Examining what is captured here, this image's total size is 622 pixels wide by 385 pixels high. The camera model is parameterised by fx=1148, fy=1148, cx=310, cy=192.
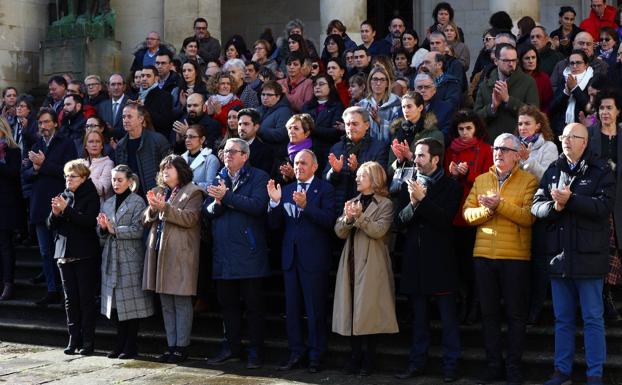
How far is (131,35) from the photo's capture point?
18.1 m

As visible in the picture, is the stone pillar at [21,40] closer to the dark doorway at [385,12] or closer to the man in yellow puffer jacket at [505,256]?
the dark doorway at [385,12]

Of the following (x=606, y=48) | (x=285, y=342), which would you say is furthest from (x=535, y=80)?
(x=285, y=342)

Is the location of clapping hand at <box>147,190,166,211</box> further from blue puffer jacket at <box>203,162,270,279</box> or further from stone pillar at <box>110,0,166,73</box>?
stone pillar at <box>110,0,166,73</box>

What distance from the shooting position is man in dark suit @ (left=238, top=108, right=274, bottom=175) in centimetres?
1127

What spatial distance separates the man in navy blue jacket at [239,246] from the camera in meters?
10.5

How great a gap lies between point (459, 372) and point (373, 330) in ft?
2.66

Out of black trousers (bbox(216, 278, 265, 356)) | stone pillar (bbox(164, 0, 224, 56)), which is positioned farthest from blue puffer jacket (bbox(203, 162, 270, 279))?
stone pillar (bbox(164, 0, 224, 56))

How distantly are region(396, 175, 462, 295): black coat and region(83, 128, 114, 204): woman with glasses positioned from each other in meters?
3.56

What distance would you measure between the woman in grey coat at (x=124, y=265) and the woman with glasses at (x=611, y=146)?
431 cm

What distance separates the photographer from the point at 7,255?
12.9 metres

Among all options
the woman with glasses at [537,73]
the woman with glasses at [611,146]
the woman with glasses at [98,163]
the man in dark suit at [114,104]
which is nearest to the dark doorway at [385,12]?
the man in dark suit at [114,104]

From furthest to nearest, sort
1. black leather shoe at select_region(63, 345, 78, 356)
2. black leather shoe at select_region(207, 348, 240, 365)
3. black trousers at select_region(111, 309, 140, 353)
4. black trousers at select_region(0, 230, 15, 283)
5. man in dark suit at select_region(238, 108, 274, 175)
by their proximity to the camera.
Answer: black trousers at select_region(0, 230, 15, 283)
black leather shoe at select_region(63, 345, 78, 356)
man in dark suit at select_region(238, 108, 274, 175)
black trousers at select_region(111, 309, 140, 353)
black leather shoe at select_region(207, 348, 240, 365)

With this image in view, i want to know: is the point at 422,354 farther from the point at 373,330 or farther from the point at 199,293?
the point at 199,293

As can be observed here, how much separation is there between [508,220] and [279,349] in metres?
2.73
